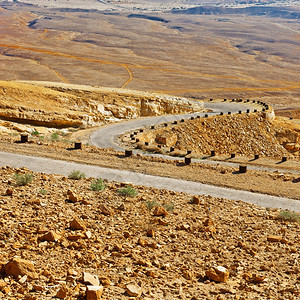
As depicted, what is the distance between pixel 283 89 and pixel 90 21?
3840 inches

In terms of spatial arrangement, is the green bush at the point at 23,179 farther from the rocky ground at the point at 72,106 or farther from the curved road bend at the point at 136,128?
Result: the rocky ground at the point at 72,106

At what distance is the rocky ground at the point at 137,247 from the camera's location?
594cm

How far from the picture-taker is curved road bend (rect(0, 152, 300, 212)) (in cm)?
1284

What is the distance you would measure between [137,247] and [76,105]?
2740cm

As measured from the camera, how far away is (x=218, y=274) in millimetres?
6590

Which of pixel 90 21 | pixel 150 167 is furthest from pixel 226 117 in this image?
pixel 90 21

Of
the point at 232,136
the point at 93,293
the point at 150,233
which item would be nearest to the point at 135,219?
the point at 150,233

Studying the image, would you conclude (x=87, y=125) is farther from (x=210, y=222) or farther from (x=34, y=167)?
(x=210, y=222)

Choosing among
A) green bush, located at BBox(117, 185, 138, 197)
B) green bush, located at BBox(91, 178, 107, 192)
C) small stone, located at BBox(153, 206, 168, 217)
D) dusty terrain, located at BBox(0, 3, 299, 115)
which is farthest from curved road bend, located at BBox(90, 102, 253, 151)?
dusty terrain, located at BBox(0, 3, 299, 115)

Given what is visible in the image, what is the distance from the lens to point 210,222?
363 inches

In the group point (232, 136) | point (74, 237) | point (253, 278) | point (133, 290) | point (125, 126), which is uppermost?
point (133, 290)

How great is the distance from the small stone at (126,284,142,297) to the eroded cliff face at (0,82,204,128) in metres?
24.3

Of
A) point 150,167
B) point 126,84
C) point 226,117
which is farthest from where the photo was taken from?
point 126,84

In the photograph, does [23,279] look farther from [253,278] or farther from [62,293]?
[253,278]
